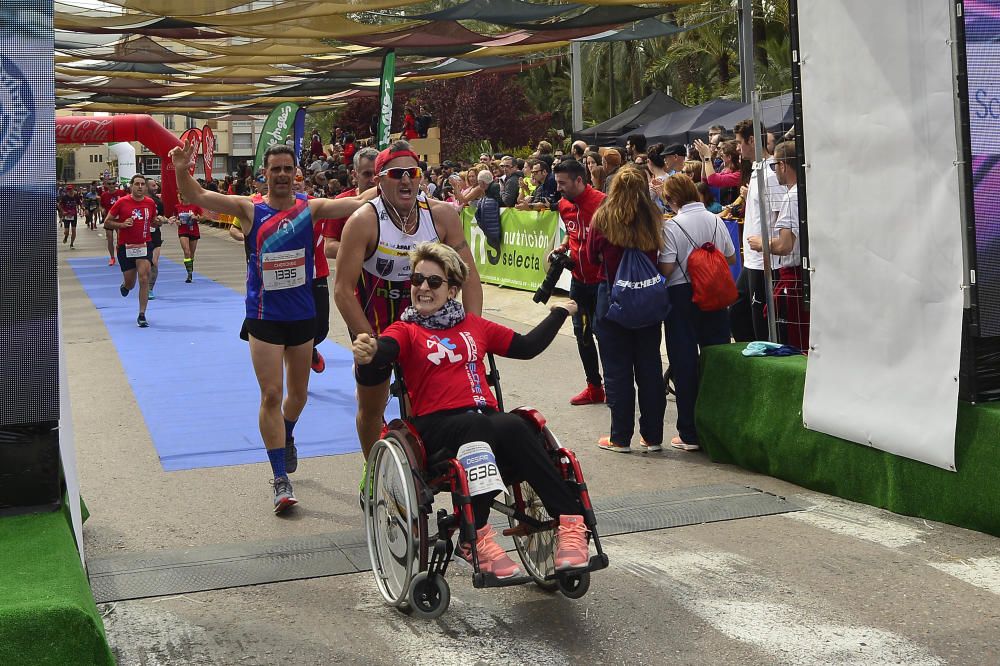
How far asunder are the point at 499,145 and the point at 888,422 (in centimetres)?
4334

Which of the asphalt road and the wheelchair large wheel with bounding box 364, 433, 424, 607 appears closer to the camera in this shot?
the asphalt road

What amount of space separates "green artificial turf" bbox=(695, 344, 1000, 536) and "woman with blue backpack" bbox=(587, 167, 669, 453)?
357 millimetres

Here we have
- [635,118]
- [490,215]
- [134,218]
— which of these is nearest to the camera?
[134,218]

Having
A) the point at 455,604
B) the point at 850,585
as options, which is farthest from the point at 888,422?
the point at 455,604

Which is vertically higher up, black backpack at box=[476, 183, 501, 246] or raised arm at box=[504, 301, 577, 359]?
black backpack at box=[476, 183, 501, 246]

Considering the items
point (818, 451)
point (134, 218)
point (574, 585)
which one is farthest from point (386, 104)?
point (574, 585)

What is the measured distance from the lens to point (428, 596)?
471 cm

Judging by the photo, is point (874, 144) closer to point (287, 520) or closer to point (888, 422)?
point (888, 422)

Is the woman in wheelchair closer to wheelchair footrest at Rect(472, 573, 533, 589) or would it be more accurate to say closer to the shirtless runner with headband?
wheelchair footrest at Rect(472, 573, 533, 589)

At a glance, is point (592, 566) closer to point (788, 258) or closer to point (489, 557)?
point (489, 557)

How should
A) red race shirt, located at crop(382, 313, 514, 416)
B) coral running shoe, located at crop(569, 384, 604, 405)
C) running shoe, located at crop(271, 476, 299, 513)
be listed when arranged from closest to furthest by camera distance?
red race shirt, located at crop(382, 313, 514, 416) → running shoe, located at crop(271, 476, 299, 513) → coral running shoe, located at crop(569, 384, 604, 405)

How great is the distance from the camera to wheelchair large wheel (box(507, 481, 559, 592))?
5.09 m

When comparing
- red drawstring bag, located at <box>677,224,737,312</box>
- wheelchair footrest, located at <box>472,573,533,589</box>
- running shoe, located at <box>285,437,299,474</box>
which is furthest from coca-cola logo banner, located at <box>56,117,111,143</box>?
A: wheelchair footrest, located at <box>472,573,533,589</box>

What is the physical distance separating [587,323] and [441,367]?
443cm
